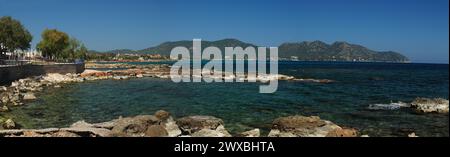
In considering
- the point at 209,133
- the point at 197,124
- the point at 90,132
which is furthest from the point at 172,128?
the point at 90,132

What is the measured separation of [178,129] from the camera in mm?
23172

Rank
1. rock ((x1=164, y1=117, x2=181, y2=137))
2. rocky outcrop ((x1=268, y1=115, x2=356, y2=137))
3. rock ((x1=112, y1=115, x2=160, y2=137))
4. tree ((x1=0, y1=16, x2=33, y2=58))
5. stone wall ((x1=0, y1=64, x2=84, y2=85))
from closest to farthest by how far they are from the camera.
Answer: rock ((x1=112, y1=115, x2=160, y2=137)), rocky outcrop ((x1=268, y1=115, x2=356, y2=137)), rock ((x1=164, y1=117, x2=181, y2=137)), stone wall ((x1=0, y1=64, x2=84, y2=85)), tree ((x1=0, y1=16, x2=33, y2=58))

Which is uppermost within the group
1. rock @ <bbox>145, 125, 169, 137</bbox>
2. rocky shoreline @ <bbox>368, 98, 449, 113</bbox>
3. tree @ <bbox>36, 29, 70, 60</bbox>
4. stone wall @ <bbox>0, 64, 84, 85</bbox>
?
tree @ <bbox>36, 29, 70, 60</bbox>

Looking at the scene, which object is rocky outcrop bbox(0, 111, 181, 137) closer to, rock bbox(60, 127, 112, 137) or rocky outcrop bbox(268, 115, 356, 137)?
rock bbox(60, 127, 112, 137)

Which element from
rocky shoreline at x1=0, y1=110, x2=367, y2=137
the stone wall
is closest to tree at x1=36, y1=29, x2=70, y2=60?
the stone wall

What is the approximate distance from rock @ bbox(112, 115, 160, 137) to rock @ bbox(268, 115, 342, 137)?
249 inches

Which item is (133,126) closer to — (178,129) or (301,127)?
(178,129)

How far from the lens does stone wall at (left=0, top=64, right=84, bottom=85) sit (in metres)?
56.6

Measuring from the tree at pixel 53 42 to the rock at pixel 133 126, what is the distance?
92.1 meters

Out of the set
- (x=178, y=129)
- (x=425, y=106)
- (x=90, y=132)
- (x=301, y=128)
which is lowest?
(x=425, y=106)

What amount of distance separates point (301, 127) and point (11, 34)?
7391 centimetres

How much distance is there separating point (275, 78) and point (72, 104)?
5215cm

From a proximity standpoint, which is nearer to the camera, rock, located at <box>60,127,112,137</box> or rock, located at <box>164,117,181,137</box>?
rock, located at <box>60,127,112,137</box>
